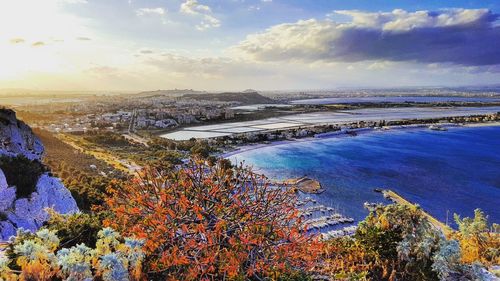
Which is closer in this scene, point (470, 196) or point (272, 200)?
point (272, 200)

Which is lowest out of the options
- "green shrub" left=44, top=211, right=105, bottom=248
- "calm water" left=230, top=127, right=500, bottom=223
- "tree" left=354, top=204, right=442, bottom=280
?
"calm water" left=230, top=127, right=500, bottom=223


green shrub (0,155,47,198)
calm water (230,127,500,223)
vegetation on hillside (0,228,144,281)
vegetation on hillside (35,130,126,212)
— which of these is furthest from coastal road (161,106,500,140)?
vegetation on hillside (0,228,144,281)

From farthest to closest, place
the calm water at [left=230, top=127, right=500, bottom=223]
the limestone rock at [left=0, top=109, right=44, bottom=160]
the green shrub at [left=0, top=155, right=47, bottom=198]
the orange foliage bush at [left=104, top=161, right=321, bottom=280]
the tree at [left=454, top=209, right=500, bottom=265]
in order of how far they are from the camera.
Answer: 1. the calm water at [left=230, top=127, right=500, bottom=223]
2. the limestone rock at [left=0, top=109, right=44, bottom=160]
3. the green shrub at [left=0, top=155, right=47, bottom=198]
4. the tree at [left=454, top=209, right=500, bottom=265]
5. the orange foliage bush at [left=104, top=161, right=321, bottom=280]

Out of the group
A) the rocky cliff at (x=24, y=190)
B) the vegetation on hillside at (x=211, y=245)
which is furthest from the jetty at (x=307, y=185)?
the vegetation on hillside at (x=211, y=245)

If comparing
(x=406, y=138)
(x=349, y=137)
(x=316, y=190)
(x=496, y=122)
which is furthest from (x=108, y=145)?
(x=496, y=122)

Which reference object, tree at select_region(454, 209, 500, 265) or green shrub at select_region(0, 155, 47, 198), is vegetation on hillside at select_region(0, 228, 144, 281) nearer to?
tree at select_region(454, 209, 500, 265)

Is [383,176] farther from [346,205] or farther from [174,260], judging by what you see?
[174,260]

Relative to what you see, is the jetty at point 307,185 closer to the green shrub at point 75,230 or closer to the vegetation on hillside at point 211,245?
the vegetation on hillside at point 211,245
